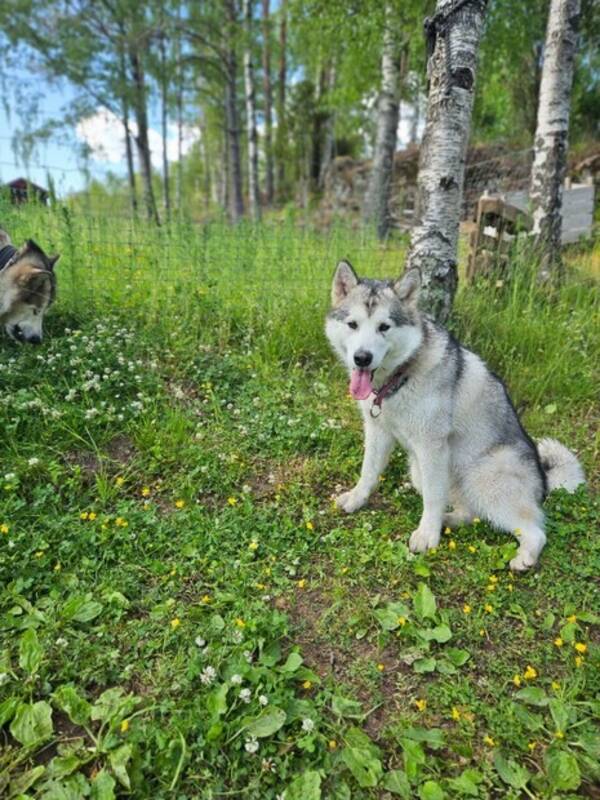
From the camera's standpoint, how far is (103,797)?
1506 millimetres

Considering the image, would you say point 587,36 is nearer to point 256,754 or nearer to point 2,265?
point 2,265

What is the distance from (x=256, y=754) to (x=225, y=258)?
184 inches

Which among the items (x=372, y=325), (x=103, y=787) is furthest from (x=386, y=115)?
(x=103, y=787)

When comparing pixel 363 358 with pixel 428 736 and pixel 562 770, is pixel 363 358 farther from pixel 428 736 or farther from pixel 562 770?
pixel 562 770

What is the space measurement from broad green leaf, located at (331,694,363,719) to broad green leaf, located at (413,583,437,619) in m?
0.53

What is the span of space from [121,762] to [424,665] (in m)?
1.19

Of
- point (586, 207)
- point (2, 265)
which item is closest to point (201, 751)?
point (2, 265)

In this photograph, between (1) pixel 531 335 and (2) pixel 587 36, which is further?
(2) pixel 587 36

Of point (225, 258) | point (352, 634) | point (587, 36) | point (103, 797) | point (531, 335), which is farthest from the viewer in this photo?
point (587, 36)

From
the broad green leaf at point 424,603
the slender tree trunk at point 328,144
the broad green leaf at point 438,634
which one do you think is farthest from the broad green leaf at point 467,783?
the slender tree trunk at point 328,144

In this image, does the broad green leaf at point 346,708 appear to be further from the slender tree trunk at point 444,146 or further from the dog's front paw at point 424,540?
the slender tree trunk at point 444,146

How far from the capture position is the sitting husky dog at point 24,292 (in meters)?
3.88

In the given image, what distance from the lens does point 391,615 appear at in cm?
220

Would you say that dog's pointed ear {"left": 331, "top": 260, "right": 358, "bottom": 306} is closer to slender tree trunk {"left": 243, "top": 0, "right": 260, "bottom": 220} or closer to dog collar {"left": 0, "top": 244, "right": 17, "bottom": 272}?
dog collar {"left": 0, "top": 244, "right": 17, "bottom": 272}
